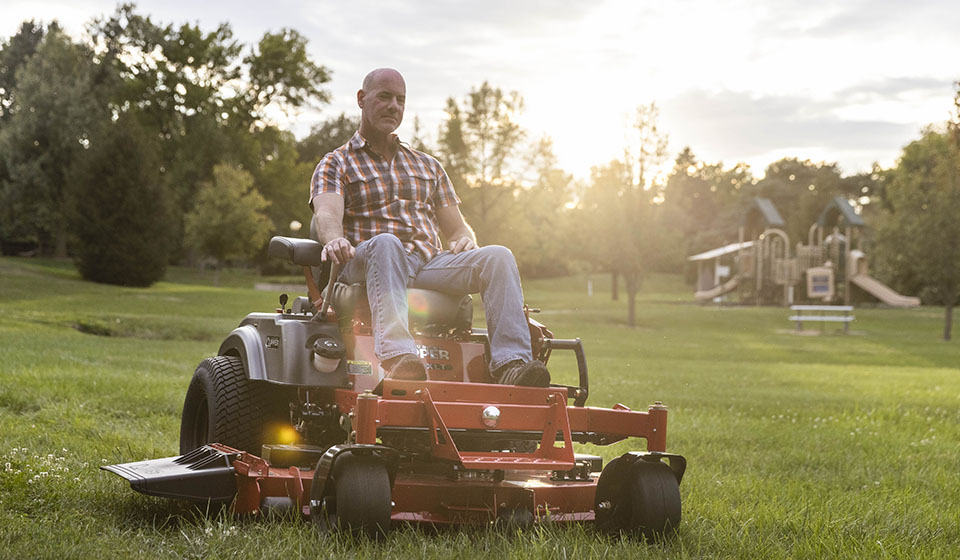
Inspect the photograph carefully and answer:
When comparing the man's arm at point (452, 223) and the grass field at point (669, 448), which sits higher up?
the man's arm at point (452, 223)

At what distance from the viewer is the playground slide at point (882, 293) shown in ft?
151

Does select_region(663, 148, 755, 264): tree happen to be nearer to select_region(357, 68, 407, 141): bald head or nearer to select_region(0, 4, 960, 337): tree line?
select_region(0, 4, 960, 337): tree line

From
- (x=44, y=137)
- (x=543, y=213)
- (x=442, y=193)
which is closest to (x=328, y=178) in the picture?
(x=442, y=193)

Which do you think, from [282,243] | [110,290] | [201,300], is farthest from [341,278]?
[110,290]

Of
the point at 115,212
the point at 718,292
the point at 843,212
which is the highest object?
the point at 843,212

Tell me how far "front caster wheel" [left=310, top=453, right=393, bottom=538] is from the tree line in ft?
98.9

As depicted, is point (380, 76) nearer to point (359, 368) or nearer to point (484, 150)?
point (359, 368)

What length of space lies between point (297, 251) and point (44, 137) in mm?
45851

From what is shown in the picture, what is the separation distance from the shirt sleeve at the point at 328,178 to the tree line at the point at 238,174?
2917cm

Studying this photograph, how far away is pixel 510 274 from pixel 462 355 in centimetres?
50

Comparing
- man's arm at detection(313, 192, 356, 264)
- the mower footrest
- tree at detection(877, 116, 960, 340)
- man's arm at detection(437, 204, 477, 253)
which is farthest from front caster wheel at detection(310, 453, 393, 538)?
tree at detection(877, 116, 960, 340)

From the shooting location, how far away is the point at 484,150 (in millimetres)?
38125

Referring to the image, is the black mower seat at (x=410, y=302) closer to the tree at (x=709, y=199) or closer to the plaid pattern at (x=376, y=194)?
the plaid pattern at (x=376, y=194)

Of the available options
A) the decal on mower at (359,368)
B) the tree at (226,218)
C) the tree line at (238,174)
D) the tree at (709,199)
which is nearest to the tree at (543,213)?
the tree line at (238,174)
